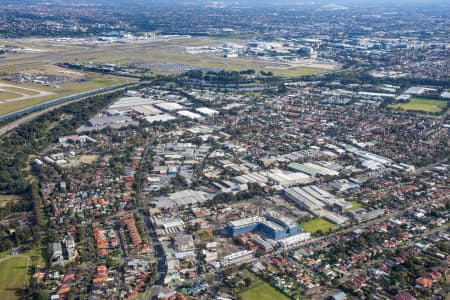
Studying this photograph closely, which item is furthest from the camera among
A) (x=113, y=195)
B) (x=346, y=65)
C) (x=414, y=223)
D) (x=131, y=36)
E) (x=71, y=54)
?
(x=131, y=36)

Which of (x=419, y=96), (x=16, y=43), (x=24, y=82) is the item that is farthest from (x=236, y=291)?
(x=16, y=43)

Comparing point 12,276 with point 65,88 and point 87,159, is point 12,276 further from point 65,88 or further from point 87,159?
point 65,88

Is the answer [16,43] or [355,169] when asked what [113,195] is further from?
[16,43]

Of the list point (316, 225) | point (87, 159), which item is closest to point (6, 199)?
point (87, 159)

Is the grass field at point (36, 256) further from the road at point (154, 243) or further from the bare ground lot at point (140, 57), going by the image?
the bare ground lot at point (140, 57)

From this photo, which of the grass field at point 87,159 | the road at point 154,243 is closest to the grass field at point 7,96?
the grass field at point 87,159

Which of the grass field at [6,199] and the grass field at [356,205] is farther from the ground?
the grass field at [356,205]
